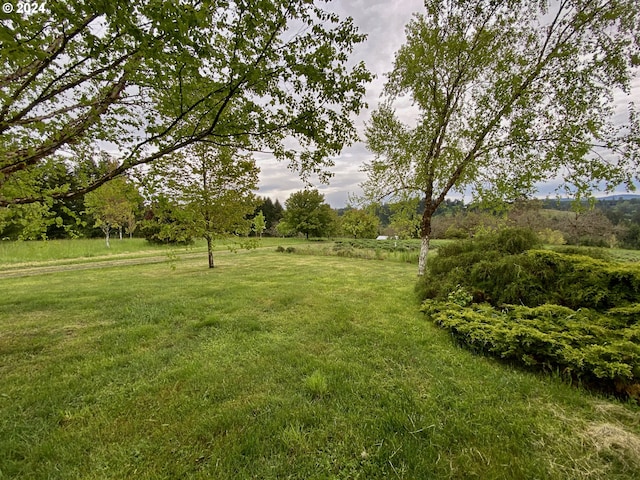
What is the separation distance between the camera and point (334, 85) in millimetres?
2912

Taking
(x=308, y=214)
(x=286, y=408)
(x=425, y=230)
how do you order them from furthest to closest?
(x=308, y=214), (x=425, y=230), (x=286, y=408)

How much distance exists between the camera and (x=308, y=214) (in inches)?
1425

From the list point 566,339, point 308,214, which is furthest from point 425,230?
point 308,214

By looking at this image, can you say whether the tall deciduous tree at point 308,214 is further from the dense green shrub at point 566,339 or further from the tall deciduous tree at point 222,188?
the dense green shrub at point 566,339

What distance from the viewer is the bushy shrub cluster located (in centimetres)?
254

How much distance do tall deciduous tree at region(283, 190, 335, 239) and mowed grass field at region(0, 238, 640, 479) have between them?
3175cm

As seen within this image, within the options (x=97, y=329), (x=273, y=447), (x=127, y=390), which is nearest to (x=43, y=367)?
(x=97, y=329)

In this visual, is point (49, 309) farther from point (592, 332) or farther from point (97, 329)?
point (592, 332)

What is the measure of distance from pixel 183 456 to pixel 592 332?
14.8 ft

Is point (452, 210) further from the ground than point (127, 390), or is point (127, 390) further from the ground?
point (452, 210)

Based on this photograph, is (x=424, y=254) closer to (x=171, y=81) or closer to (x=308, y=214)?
(x=171, y=81)

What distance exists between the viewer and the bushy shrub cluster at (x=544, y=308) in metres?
2.54

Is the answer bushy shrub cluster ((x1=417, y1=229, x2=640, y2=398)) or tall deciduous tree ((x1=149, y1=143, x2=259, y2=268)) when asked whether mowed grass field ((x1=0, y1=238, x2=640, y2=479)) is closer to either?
bushy shrub cluster ((x1=417, y1=229, x2=640, y2=398))

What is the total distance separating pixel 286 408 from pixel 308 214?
113 ft
